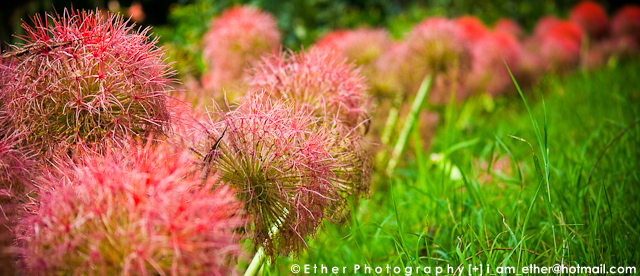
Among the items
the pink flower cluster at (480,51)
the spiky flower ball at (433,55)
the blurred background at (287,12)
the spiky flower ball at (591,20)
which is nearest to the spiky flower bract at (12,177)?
the blurred background at (287,12)

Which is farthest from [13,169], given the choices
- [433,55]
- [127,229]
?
[433,55]

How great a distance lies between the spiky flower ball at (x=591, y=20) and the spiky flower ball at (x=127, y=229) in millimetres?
4800

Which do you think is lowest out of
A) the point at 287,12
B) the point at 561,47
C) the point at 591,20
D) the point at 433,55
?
the point at 561,47

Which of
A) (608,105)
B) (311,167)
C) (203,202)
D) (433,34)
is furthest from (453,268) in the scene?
(608,105)

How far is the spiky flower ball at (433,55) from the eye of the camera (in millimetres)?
1479

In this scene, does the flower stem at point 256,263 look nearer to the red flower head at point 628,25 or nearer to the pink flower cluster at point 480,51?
the pink flower cluster at point 480,51

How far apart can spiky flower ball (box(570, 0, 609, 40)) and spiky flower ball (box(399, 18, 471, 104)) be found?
340 centimetres

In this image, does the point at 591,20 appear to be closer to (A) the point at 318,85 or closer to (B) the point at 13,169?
(A) the point at 318,85

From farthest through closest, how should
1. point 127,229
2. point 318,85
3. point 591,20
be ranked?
point 591,20
point 318,85
point 127,229

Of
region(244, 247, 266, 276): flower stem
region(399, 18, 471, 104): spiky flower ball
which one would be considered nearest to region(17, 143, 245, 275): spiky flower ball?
region(244, 247, 266, 276): flower stem

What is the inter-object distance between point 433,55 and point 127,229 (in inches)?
54.3

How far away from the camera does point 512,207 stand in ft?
3.19

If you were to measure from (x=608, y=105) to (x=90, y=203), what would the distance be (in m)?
2.69

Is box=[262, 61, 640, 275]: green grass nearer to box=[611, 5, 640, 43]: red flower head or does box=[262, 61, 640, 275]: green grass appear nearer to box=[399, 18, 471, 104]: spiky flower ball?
box=[399, 18, 471, 104]: spiky flower ball
